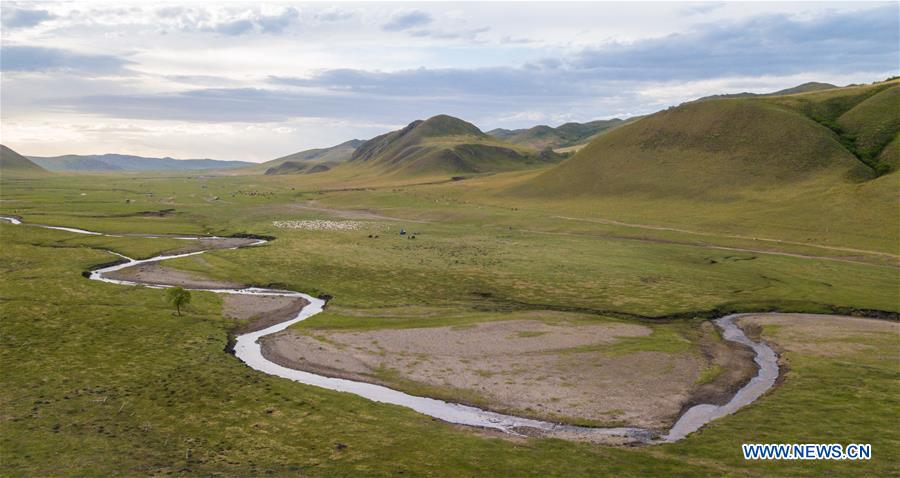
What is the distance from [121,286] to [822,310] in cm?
7229

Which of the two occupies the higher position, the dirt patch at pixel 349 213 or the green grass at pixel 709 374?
the dirt patch at pixel 349 213

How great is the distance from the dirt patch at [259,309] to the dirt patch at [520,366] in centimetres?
467

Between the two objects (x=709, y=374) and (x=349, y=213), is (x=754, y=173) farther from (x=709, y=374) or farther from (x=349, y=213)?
(x=709, y=374)

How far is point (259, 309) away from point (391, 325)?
14.5m

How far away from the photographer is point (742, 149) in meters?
162

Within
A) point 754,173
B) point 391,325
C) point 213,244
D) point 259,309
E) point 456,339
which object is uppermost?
point 754,173

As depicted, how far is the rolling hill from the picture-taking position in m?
145

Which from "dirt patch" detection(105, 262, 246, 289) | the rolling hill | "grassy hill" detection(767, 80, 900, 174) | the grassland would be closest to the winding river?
the grassland

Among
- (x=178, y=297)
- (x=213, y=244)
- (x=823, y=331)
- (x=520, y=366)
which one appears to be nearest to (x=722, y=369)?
(x=520, y=366)

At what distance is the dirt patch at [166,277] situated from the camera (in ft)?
229

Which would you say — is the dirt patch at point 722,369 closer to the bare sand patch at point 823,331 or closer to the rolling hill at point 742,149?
the bare sand patch at point 823,331

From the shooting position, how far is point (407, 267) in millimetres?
79500

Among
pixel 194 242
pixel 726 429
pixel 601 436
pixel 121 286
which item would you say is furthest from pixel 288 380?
pixel 194 242

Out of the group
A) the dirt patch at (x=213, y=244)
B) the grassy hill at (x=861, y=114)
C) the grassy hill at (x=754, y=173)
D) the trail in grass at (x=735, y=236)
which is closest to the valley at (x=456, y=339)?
the trail in grass at (x=735, y=236)
